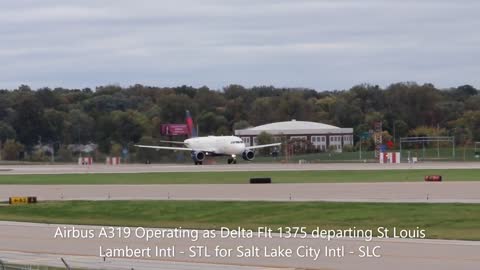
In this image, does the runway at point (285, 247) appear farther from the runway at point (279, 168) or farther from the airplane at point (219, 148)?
the airplane at point (219, 148)

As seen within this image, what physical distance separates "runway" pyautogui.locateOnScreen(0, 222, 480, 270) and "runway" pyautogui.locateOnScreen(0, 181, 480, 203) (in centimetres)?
1349

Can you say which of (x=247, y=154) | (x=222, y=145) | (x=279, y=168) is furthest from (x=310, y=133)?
(x=279, y=168)

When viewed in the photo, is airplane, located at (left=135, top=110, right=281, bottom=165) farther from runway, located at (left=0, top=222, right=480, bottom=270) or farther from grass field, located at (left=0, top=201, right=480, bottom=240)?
runway, located at (left=0, top=222, right=480, bottom=270)

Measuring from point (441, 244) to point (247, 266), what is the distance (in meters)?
7.09

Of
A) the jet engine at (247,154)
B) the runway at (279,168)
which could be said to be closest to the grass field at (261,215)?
the runway at (279,168)

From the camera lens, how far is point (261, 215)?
4153cm

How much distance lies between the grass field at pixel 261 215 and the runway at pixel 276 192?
10.9 feet

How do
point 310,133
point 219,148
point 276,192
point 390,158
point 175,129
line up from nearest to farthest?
1. point 276,192
2. point 390,158
3. point 219,148
4. point 175,129
5. point 310,133

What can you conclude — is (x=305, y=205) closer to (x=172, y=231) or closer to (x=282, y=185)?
(x=172, y=231)

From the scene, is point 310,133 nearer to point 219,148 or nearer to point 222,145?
point 219,148

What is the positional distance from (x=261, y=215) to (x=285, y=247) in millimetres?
11586

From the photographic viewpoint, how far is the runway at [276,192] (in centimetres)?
4756

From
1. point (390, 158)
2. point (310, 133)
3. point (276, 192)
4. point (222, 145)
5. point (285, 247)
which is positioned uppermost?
point (310, 133)

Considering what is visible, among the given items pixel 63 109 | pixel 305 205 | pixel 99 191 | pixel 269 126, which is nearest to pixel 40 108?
pixel 63 109
